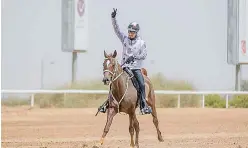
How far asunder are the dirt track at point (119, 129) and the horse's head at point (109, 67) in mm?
2403

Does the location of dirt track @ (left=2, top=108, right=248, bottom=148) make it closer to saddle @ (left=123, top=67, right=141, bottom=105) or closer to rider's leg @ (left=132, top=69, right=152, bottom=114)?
rider's leg @ (left=132, top=69, right=152, bottom=114)

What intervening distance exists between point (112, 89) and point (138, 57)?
88cm

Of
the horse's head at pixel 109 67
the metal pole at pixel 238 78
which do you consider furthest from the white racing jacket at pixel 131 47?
the metal pole at pixel 238 78

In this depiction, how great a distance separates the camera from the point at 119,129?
23.1 metres

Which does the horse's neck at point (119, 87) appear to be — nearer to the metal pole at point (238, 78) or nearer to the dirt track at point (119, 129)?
the dirt track at point (119, 129)

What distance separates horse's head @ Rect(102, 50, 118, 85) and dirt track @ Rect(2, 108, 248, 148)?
7.89 feet

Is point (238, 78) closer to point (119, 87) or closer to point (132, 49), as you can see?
point (132, 49)

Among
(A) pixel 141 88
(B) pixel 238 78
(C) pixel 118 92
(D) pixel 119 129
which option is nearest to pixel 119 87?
(C) pixel 118 92

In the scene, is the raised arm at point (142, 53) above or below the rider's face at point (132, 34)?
below

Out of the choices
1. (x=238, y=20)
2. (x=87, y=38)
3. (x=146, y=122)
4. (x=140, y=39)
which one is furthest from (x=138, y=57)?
(x=238, y=20)

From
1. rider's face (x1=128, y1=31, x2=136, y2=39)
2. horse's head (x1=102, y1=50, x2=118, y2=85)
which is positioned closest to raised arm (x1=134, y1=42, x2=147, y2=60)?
rider's face (x1=128, y1=31, x2=136, y2=39)

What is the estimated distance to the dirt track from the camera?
17031 millimetres

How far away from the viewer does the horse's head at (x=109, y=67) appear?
1345cm

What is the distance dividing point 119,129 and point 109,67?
9.65 meters
